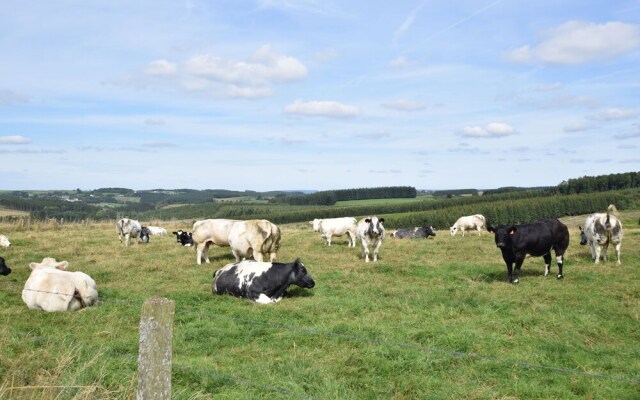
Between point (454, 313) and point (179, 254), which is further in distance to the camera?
point (179, 254)

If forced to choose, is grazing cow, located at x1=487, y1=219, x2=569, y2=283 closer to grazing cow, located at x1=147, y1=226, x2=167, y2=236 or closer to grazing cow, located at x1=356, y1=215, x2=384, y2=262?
grazing cow, located at x1=356, y1=215, x2=384, y2=262

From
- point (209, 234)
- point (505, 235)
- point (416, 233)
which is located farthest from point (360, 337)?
point (416, 233)

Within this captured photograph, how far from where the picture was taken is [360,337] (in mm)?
8609

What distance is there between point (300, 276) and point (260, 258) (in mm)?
4285

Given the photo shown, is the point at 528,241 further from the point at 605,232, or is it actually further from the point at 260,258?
the point at 260,258

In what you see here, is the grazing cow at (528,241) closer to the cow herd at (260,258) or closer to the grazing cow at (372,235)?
the cow herd at (260,258)

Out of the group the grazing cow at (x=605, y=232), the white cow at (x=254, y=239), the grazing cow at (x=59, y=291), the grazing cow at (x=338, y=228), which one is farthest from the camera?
the grazing cow at (x=338, y=228)

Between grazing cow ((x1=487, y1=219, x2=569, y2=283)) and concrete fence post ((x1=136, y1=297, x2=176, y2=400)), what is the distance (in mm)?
13232

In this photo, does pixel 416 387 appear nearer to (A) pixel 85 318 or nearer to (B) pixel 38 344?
(B) pixel 38 344

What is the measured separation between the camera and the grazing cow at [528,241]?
50.2ft

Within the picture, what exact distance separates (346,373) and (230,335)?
2826mm

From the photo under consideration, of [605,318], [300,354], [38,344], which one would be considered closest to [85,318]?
[38,344]

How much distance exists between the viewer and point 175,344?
28.2 ft

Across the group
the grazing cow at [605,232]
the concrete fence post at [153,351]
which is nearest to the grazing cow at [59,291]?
the concrete fence post at [153,351]
